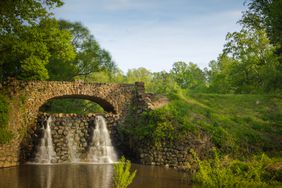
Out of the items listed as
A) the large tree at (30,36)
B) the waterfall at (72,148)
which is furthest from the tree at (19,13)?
the waterfall at (72,148)

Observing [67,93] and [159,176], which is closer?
[159,176]

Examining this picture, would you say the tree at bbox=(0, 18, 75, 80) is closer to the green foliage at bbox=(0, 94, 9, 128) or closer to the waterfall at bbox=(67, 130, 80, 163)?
the green foliage at bbox=(0, 94, 9, 128)

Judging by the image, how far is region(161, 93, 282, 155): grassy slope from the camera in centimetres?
2088

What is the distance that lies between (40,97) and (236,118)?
1263 centimetres

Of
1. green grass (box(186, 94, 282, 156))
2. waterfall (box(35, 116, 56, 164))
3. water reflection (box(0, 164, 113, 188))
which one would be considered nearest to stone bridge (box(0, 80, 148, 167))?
waterfall (box(35, 116, 56, 164))

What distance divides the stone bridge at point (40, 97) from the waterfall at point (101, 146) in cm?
134

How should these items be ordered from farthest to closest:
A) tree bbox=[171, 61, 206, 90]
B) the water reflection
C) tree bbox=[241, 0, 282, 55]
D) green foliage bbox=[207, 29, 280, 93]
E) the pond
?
1. tree bbox=[171, 61, 206, 90]
2. green foliage bbox=[207, 29, 280, 93]
3. tree bbox=[241, 0, 282, 55]
4. the pond
5. the water reflection

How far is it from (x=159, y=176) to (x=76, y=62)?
64.8 ft

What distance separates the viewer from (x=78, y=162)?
20797 millimetres

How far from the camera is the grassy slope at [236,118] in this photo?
68.5 ft

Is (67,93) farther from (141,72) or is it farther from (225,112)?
(141,72)

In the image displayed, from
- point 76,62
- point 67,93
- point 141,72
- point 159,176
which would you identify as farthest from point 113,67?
point 141,72

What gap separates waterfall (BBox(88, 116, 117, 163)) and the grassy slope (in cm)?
423

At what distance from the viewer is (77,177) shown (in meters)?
14.9
